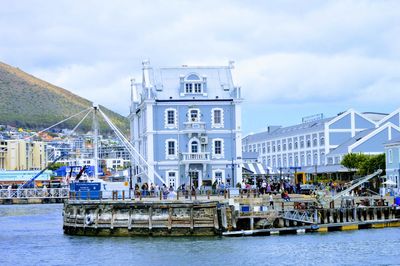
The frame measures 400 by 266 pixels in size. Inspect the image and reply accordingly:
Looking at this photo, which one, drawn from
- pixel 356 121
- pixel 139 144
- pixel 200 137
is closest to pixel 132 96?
pixel 139 144

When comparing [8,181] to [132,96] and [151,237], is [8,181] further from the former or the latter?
[151,237]

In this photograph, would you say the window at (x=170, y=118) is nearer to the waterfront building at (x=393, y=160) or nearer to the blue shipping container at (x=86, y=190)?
the waterfront building at (x=393, y=160)

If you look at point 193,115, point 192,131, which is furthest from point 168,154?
point 193,115

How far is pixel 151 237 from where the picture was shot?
182 feet

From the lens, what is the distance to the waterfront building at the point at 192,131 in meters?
87.8

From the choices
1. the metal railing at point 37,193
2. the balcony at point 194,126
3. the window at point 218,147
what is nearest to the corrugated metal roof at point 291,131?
the metal railing at point 37,193

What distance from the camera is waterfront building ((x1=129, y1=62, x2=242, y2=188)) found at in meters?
87.8

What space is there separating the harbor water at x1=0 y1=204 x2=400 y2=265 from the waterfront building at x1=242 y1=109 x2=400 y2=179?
48.9 m

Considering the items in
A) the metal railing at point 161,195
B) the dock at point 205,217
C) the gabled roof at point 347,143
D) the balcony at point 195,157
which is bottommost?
the dock at point 205,217

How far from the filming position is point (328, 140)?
12625 centimetres

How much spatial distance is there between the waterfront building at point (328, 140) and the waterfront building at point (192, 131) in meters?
16.6

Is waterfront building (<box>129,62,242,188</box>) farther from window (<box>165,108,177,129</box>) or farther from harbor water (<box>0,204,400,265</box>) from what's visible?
harbor water (<box>0,204,400,265</box>)

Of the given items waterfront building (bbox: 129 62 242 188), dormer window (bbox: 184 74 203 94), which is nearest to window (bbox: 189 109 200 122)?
waterfront building (bbox: 129 62 242 188)

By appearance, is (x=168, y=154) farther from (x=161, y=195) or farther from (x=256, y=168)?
(x=161, y=195)
